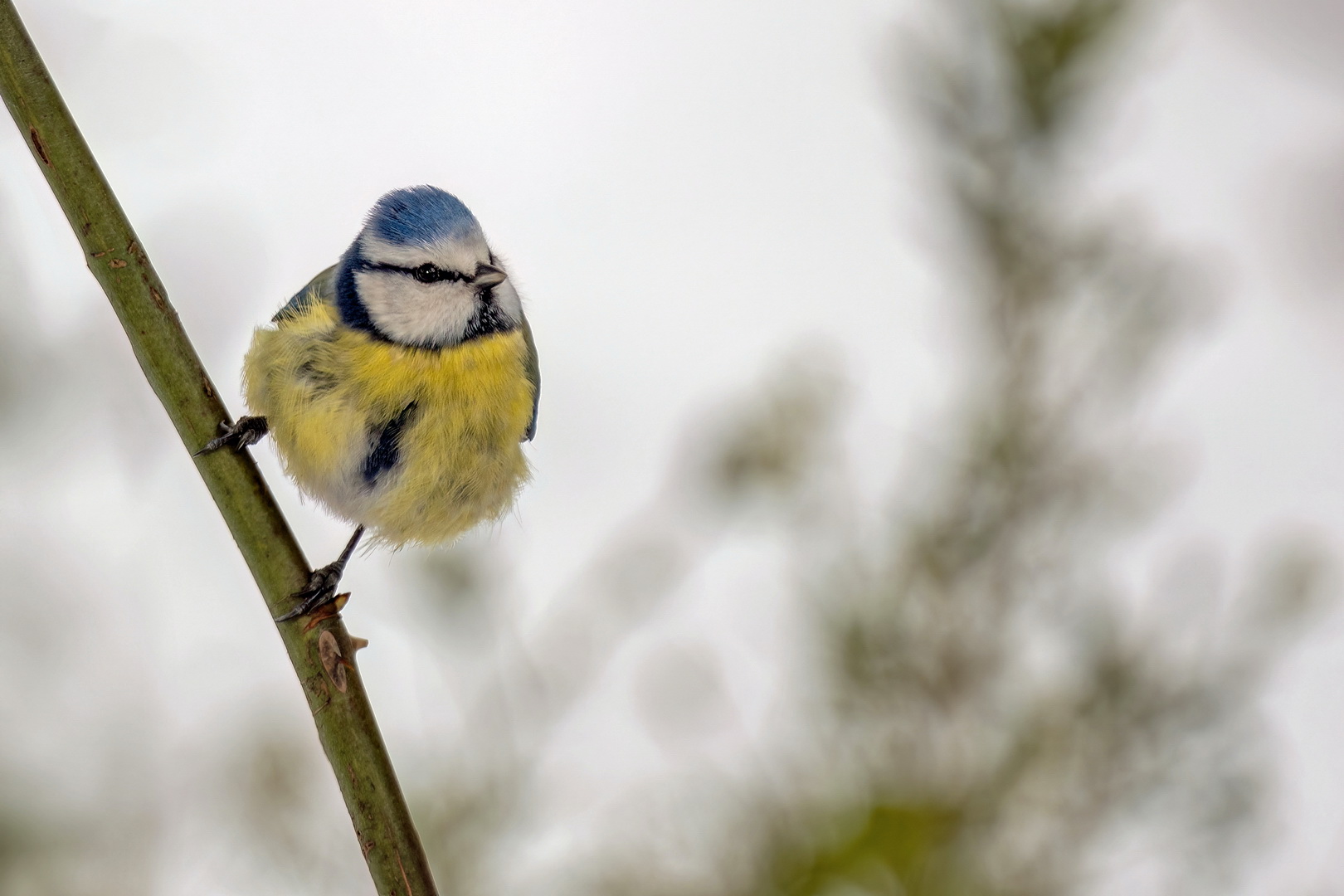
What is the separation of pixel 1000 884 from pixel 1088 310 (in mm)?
360

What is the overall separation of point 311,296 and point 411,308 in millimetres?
56

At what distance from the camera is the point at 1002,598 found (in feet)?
2.42

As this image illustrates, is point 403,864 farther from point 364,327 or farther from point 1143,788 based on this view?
point 1143,788

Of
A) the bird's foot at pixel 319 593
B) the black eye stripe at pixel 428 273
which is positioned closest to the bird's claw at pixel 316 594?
the bird's foot at pixel 319 593

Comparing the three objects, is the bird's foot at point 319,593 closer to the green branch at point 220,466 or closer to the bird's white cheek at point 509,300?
the green branch at point 220,466

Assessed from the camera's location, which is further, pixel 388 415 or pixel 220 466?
pixel 388 415

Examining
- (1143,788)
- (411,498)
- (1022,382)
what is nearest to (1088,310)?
(1022,382)

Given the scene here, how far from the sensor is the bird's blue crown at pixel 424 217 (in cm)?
41

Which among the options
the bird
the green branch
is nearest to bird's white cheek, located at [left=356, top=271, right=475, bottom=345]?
the bird

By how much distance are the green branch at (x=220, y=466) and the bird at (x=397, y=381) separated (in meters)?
0.09

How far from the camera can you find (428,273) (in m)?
0.43

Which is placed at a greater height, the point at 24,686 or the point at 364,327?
the point at 24,686

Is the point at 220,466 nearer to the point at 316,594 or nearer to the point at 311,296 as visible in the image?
the point at 316,594

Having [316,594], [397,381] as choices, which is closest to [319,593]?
[316,594]
